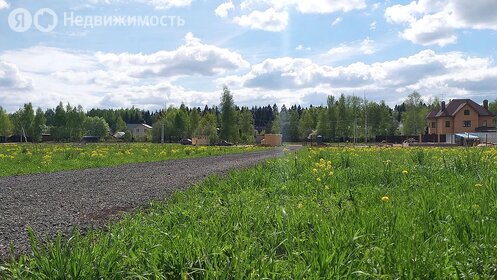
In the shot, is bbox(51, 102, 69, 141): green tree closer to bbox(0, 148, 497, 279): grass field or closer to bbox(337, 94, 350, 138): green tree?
bbox(337, 94, 350, 138): green tree

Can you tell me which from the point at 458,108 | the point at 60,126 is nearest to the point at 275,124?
the point at 458,108

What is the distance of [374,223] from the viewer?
13.0 ft

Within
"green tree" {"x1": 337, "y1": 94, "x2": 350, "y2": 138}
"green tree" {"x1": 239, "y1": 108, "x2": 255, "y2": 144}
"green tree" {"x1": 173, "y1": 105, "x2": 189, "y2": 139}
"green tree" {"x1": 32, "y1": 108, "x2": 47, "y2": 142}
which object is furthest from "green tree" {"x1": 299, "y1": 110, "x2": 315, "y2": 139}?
"green tree" {"x1": 32, "y1": 108, "x2": 47, "y2": 142}

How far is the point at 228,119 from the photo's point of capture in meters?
80.6

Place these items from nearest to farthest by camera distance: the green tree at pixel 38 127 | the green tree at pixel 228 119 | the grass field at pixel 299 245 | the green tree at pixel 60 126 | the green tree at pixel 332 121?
1. the grass field at pixel 299 245
2. the green tree at pixel 228 119
3. the green tree at pixel 332 121
4. the green tree at pixel 38 127
5. the green tree at pixel 60 126

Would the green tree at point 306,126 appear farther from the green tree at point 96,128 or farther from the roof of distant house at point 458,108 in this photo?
the green tree at point 96,128

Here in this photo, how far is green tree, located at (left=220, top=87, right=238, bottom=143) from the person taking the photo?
265ft

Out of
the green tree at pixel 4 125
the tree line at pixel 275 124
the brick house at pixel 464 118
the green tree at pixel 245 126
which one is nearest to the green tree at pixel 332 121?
the tree line at pixel 275 124

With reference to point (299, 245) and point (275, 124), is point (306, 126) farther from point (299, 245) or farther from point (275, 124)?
point (299, 245)

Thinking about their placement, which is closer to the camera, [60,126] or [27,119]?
[27,119]

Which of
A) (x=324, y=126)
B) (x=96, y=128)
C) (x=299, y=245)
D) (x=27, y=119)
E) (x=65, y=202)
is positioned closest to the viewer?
(x=299, y=245)

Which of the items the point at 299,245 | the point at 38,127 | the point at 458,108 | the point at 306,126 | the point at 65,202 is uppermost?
the point at 458,108

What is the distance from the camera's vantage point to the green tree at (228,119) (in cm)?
8075

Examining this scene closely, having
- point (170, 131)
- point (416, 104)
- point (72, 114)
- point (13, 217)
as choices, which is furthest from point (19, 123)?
point (13, 217)
